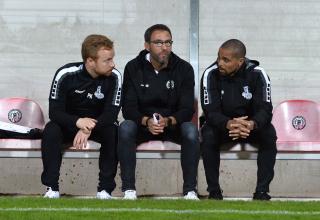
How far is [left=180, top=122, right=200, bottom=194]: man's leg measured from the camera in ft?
24.3

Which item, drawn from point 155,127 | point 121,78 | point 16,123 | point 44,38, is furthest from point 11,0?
point 155,127

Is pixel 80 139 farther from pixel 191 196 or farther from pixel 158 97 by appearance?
pixel 191 196

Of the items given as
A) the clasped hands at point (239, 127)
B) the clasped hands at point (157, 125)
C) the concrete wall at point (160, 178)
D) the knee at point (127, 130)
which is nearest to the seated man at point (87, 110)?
the knee at point (127, 130)

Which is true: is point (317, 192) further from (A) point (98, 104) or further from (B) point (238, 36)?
(A) point (98, 104)

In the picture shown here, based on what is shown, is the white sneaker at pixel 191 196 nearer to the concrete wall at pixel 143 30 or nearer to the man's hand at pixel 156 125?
the man's hand at pixel 156 125

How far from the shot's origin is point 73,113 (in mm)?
7914

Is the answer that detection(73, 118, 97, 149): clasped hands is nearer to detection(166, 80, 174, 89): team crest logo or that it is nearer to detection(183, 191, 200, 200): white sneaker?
detection(166, 80, 174, 89): team crest logo

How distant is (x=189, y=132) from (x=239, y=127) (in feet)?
1.27

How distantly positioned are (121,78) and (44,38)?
151 centimetres

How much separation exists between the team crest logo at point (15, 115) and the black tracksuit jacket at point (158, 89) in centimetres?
122

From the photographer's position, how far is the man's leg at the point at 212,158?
7621mm

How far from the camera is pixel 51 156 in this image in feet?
24.5

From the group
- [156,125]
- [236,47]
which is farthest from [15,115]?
[236,47]

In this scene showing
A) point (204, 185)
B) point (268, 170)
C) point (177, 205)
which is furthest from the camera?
point (204, 185)
